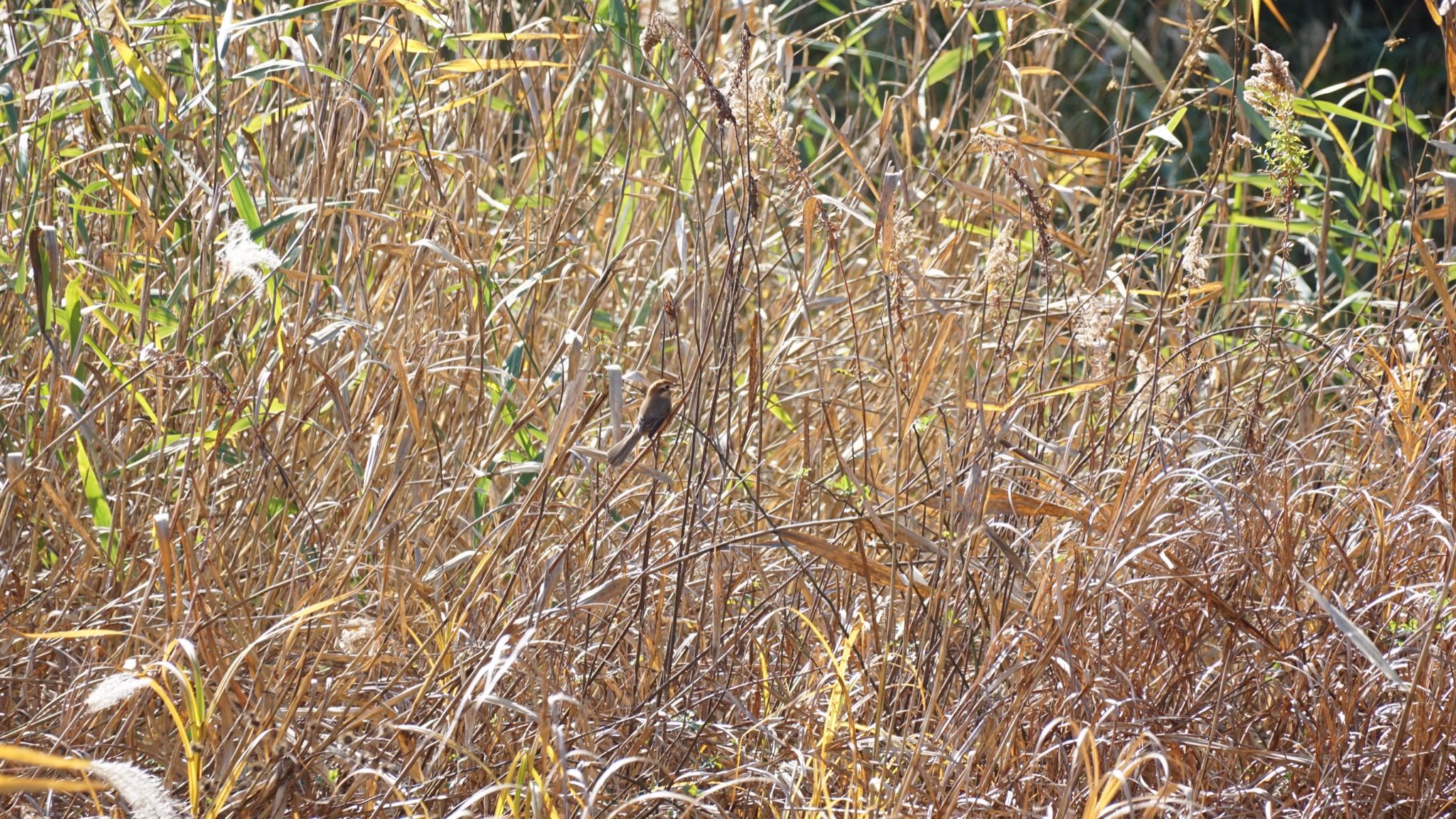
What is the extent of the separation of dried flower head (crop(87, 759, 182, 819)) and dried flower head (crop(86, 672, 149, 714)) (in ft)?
0.31

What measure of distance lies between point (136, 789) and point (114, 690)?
0.72ft

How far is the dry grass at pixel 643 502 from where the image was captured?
999 mm

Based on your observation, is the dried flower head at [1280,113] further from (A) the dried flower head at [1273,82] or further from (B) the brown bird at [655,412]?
(B) the brown bird at [655,412]

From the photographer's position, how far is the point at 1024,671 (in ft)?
3.51

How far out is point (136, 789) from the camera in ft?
1.97

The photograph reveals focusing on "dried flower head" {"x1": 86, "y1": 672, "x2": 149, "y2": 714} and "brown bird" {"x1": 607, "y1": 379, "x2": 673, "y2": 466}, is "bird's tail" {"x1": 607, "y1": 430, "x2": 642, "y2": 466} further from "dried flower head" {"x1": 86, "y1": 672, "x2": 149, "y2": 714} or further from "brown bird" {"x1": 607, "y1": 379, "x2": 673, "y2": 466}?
"dried flower head" {"x1": 86, "y1": 672, "x2": 149, "y2": 714}

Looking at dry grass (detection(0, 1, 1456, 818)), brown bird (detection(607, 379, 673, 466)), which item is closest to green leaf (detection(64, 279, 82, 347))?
dry grass (detection(0, 1, 1456, 818))

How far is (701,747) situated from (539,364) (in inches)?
19.6

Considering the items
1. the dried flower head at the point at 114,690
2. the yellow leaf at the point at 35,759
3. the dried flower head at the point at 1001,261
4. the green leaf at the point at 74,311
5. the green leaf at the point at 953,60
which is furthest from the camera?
the green leaf at the point at 953,60

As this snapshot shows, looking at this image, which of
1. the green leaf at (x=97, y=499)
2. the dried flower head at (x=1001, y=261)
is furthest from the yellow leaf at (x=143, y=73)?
the dried flower head at (x=1001, y=261)

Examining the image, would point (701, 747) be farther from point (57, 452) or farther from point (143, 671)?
point (57, 452)

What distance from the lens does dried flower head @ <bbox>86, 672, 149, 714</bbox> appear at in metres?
0.76

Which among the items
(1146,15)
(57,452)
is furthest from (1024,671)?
(1146,15)

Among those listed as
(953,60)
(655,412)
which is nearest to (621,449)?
(655,412)
